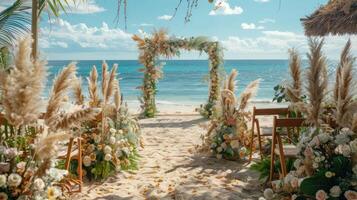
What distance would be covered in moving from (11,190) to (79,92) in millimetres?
2618

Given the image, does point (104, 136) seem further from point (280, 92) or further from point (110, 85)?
point (280, 92)

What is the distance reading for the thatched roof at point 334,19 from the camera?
8431 mm

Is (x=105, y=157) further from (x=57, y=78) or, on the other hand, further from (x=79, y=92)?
(x=57, y=78)

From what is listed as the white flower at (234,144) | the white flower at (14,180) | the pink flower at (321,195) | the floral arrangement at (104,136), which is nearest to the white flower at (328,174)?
the pink flower at (321,195)

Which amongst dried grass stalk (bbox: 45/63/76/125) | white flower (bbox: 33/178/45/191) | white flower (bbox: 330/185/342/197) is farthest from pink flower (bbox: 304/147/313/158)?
white flower (bbox: 33/178/45/191)

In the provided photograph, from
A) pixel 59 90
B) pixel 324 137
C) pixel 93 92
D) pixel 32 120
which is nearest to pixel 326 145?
pixel 324 137

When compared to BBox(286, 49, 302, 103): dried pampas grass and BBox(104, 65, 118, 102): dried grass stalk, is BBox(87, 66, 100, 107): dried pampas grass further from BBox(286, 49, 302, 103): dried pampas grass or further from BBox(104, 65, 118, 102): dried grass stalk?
BBox(286, 49, 302, 103): dried pampas grass

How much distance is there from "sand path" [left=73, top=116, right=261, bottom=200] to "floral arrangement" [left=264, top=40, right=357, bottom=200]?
53.9 inches

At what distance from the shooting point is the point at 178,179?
18.7 ft

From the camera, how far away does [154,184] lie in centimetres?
545

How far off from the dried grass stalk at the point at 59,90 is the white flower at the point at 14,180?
40 cm

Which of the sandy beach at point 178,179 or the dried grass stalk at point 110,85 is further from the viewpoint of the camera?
the dried grass stalk at point 110,85

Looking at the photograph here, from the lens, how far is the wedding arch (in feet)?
43.8

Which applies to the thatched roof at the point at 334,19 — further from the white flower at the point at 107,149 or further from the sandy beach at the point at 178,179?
the white flower at the point at 107,149
